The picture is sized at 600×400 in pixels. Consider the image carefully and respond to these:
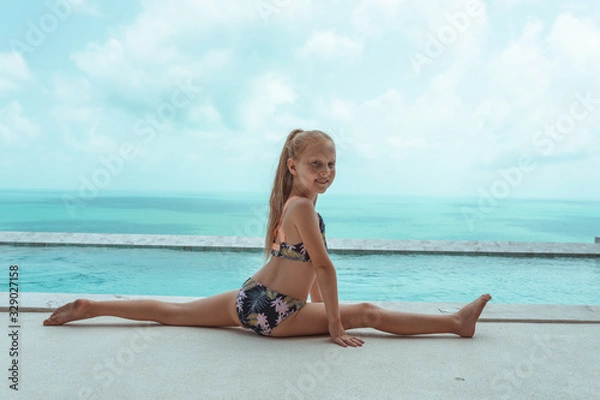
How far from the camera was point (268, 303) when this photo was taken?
2238 mm

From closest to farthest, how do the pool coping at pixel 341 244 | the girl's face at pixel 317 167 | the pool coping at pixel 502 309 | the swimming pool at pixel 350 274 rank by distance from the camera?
the girl's face at pixel 317 167 < the pool coping at pixel 502 309 < the swimming pool at pixel 350 274 < the pool coping at pixel 341 244

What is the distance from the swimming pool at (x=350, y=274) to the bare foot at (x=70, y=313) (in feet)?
10.1

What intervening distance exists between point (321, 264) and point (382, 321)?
1.32 ft

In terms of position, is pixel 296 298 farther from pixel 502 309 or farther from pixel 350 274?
pixel 350 274

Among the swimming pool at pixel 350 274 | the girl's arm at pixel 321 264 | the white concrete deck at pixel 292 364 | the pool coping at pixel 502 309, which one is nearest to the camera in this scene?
the white concrete deck at pixel 292 364

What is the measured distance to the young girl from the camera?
2.20 meters

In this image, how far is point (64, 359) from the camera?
1.94 m

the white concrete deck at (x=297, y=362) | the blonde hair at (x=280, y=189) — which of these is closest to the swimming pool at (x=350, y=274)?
the white concrete deck at (x=297, y=362)

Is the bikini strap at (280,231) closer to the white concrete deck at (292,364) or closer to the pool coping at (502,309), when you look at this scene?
the white concrete deck at (292,364)

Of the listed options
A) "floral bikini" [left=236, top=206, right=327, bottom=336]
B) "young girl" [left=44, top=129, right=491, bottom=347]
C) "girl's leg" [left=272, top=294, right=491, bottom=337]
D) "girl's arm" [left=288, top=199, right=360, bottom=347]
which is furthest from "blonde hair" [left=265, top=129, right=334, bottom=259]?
"girl's leg" [left=272, top=294, right=491, bottom=337]

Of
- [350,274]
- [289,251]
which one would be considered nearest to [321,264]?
[289,251]

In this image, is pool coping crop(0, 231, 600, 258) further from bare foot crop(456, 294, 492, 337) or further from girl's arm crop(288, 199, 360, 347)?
girl's arm crop(288, 199, 360, 347)

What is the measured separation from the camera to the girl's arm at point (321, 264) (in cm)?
215

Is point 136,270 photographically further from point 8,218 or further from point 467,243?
point 8,218
